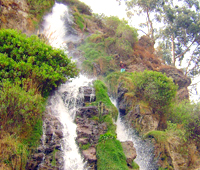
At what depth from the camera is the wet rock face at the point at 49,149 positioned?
7.75 m

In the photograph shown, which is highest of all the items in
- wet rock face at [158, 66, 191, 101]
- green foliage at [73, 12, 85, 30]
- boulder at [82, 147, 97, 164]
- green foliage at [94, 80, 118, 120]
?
green foliage at [73, 12, 85, 30]

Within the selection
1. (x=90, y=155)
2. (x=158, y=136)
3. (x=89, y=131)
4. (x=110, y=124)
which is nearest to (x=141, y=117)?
(x=158, y=136)

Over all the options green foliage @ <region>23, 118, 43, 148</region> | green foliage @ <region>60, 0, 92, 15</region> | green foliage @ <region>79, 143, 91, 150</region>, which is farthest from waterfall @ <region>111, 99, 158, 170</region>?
green foliage @ <region>60, 0, 92, 15</region>

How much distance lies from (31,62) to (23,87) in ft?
6.07

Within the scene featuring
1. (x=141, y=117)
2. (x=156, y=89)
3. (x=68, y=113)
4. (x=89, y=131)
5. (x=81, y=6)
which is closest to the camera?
(x=89, y=131)

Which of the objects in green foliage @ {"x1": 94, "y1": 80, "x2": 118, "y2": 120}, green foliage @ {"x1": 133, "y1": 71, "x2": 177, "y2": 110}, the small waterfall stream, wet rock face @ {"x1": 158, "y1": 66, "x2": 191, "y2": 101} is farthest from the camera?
wet rock face @ {"x1": 158, "y1": 66, "x2": 191, "y2": 101}

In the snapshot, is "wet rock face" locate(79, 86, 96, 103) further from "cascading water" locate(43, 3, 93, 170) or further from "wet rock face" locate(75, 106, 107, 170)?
"wet rock face" locate(75, 106, 107, 170)

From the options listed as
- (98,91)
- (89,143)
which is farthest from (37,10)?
(89,143)

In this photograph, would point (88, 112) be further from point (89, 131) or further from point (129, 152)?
point (129, 152)

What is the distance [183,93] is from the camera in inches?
800

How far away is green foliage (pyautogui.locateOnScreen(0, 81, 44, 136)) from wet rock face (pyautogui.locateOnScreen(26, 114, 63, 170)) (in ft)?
2.80

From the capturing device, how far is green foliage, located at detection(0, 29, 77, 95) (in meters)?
9.58

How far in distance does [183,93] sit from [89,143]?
1386cm

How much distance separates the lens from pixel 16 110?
8.07m
